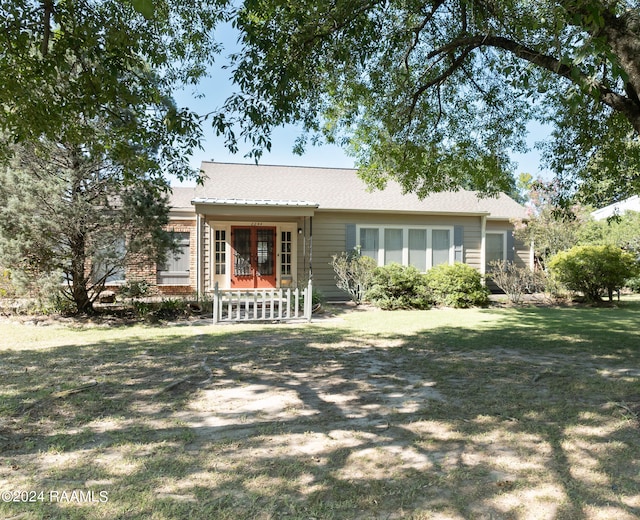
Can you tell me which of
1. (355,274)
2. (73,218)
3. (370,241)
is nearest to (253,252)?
(355,274)

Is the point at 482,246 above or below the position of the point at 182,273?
above

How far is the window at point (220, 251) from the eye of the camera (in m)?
14.4

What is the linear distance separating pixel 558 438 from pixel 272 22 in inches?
241

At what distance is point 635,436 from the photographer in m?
3.66

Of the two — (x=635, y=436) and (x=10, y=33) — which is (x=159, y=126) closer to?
(x=10, y=33)

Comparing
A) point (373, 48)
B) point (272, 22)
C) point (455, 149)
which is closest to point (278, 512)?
point (272, 22)

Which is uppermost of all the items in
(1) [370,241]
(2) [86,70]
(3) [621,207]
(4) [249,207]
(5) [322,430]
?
(3) [621,207]

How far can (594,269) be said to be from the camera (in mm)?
13266

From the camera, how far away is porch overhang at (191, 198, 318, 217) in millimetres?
12062

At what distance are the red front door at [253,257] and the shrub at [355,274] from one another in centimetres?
228

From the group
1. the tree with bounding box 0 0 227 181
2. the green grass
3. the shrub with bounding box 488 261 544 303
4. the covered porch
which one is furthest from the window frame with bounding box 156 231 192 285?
the shrub with bounding box 488 261 544 303

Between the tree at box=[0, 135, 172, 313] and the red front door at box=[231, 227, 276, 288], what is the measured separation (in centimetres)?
423

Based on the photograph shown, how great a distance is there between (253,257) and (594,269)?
10883mm

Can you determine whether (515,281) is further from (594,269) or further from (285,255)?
(285,255)
